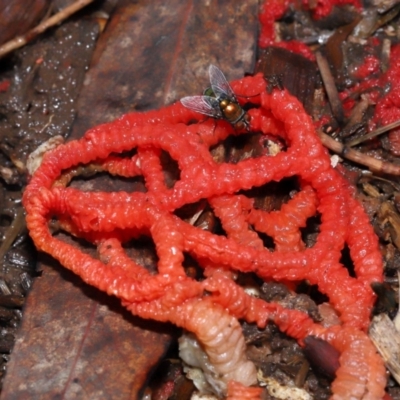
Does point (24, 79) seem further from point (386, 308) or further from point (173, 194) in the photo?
point (386, 308)

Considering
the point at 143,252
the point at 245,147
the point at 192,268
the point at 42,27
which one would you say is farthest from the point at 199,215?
the point at 42,27

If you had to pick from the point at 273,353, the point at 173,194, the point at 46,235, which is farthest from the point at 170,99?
the point at 273,353

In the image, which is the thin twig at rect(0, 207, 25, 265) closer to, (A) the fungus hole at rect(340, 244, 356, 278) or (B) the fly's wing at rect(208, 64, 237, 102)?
(B) the fly's wing at rect(208, 64, 237, 102)

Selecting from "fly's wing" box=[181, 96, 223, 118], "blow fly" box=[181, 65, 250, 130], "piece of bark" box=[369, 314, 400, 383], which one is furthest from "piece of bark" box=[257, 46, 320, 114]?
"piece of bark" box=[369, 314, 400, 383]

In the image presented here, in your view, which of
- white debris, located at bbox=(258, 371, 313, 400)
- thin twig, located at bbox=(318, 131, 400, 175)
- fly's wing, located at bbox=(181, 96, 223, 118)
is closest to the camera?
white debris, located at bbox=(258, 371, 313, 400)

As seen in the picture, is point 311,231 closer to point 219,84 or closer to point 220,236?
point 220,236
